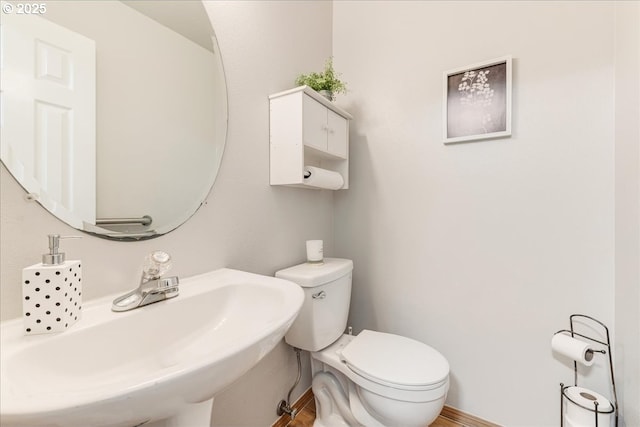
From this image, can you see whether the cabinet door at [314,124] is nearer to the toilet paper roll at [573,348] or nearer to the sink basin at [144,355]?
the sink basin at [144,355]

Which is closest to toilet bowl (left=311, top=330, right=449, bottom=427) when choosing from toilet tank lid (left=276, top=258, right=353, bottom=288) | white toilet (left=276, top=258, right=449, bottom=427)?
white toilet (left=276, top=258, right=449, bottom=427)

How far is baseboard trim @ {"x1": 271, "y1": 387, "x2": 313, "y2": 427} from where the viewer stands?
4.10ft

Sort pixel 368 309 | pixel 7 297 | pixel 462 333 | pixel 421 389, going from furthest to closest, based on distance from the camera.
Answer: pixel 368 309, pixel 462 333, pixel 421 389, pixel 7 297

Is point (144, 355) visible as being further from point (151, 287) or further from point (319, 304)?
point (319, 304)

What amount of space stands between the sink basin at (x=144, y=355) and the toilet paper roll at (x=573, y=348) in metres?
1.07

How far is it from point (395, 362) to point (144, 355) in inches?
35.1

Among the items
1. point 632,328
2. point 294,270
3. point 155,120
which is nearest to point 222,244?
point 294,270

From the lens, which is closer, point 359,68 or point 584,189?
point 584,189

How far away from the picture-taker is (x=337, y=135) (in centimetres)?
143

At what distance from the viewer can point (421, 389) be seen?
98 centimetres

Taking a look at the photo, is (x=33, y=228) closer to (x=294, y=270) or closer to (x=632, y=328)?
(x=294, y=270)

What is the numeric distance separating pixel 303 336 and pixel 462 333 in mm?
794

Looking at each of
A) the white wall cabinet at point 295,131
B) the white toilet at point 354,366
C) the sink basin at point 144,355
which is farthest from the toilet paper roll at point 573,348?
the white wall cabinet at point 295,131

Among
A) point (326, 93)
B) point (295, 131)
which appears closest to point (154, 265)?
point (295, 131)
